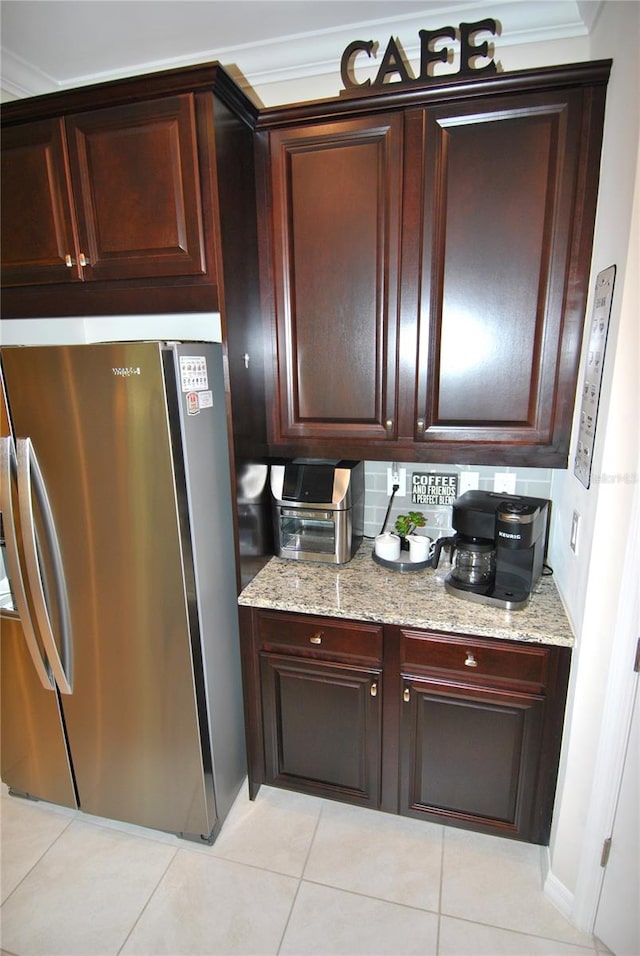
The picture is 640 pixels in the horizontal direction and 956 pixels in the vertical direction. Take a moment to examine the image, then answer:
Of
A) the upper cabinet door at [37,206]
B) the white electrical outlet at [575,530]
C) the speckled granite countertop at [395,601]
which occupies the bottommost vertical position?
the speckled granite countertop at [395,601]

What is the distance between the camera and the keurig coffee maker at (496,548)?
5.21 feet

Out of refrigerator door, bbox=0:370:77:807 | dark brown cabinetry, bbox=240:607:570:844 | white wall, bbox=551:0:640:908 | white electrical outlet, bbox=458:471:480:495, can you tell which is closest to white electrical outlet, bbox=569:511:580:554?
white wall, bbox=551:0:640:908

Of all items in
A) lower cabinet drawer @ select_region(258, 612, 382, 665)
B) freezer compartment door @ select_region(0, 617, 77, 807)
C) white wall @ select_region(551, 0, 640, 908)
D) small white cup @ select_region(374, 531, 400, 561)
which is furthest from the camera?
small white cup @ select_region(374, 531, 400, 561)

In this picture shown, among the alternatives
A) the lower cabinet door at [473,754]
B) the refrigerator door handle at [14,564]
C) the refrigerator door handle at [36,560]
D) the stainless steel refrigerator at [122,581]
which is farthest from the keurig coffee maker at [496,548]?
the refrigerator door handle at [14,564]

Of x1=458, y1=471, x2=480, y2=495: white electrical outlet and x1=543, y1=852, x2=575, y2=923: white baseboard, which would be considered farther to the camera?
x1=458, y1=471, x2=480, y2=495: white electrical outlet

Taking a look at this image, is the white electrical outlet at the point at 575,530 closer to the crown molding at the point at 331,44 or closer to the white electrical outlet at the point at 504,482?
the white electrical outlet at the point at 504,482

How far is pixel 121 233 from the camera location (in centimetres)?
158

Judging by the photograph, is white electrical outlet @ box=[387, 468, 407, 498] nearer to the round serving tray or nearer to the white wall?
the round serving tray

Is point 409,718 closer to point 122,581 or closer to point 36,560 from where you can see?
point 122,581

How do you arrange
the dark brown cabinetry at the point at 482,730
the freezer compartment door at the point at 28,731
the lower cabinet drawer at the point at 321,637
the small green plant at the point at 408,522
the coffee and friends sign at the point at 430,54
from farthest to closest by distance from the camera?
the small green plant at the point at 408,522
the freezer compartment door at the point at 28,731
the lower cabinet drawer at the point at 321,637
the dark brown cabinetry at the point at 482,730
the coffee and friends sign at the point at 430,54

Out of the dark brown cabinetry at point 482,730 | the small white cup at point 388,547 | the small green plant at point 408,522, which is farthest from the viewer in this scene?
the small green plant at point 408,522

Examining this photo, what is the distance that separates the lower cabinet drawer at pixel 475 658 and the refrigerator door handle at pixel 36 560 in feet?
3.71

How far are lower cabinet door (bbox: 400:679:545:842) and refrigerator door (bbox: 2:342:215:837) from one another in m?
0.74

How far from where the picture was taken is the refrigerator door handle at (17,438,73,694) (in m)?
1.54
